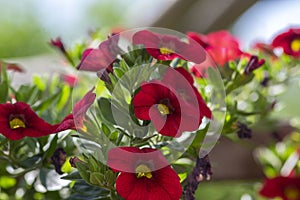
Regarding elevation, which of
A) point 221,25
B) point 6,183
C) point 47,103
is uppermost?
point 47,103

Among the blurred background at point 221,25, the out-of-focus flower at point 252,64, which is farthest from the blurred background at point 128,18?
the out-of-focus flower at point 252,64

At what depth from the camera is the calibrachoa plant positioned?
47 cm

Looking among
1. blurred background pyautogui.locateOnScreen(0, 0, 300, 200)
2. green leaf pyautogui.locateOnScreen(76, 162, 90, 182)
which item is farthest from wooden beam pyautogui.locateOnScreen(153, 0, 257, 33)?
green leaf pyautogui.locateOnScreen(76, 162, 90, 182)

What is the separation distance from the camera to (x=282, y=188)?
0.82 meters

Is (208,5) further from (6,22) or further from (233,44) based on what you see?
(6,22)

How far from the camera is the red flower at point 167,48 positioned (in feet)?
1.68

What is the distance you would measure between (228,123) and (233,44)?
0.15 meters

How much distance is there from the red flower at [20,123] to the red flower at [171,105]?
0.10m

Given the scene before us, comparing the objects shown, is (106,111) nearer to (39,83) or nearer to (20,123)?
(20,123)

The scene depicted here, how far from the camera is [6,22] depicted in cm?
455

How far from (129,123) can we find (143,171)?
0.04m

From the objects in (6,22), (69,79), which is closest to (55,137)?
(69,79)

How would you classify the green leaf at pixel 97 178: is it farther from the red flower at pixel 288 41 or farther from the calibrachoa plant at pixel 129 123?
the red flower at pixel 288 41

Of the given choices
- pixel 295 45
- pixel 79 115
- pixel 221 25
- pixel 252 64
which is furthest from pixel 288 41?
pixel 221 25
